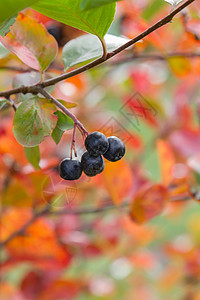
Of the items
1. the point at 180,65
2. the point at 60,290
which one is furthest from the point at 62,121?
the point at 60,290

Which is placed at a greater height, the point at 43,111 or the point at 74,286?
the point at 43,111

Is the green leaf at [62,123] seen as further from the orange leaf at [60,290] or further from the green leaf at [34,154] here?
the orange leaf at [60,290]

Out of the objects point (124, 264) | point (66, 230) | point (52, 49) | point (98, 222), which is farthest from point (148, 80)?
point (52, 49)

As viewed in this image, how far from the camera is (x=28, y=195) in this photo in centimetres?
110

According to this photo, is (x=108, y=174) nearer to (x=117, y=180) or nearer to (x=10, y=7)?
(x=117, y=180)

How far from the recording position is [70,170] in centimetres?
55

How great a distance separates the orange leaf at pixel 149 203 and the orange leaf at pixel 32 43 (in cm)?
47

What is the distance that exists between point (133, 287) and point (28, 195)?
141 centimetres

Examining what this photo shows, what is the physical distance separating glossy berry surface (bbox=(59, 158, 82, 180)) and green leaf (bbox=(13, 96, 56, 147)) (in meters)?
0.06

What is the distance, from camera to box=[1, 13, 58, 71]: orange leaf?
590 mm

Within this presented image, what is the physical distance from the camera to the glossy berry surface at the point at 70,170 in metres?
0.55

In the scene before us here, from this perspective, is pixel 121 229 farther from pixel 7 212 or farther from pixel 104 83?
pixel 104 83

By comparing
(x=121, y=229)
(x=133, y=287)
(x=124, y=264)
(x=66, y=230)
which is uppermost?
(x=66, y=230)

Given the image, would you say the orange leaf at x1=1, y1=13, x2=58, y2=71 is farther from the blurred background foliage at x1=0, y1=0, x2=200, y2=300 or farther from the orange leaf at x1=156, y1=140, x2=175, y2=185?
the orange leaf at x1=156, y1=140, x2=175, y2=185
